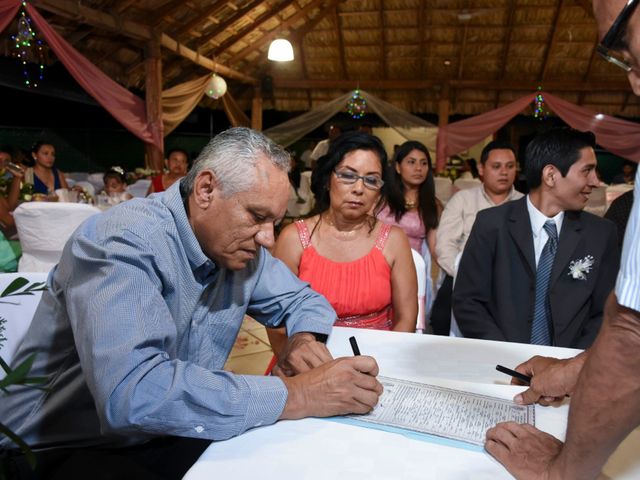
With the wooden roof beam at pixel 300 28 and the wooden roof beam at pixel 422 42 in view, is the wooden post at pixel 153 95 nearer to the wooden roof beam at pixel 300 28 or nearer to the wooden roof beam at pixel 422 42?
the wooden roof beam at pixel 300 28

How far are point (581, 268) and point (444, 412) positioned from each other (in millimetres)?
1098

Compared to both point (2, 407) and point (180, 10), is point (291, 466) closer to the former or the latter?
point (2, 407)

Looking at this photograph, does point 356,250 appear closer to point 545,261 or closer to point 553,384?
point 545,261

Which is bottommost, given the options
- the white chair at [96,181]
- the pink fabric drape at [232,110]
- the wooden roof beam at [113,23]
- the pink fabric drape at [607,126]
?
the white chair at [96,181]

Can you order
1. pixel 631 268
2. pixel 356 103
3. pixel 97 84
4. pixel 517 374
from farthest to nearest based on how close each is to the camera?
pixel 356 103 → pixel 97 84 → pixel 517 374 → pixel 631 268

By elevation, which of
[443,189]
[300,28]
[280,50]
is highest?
[300,28]

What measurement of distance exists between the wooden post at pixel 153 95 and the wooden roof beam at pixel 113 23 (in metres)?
0.20

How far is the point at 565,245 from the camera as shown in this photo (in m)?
1.94

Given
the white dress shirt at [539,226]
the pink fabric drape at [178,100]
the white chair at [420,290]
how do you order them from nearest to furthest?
the white dress shirt at [539,226] → the white chair at [420,290] → the pink fabric drape at [178,100]

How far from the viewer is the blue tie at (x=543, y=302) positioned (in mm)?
1948

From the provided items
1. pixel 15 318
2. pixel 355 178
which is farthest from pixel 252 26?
pixel 15 318

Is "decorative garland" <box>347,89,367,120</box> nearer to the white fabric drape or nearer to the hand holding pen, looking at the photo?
the white fabric drape

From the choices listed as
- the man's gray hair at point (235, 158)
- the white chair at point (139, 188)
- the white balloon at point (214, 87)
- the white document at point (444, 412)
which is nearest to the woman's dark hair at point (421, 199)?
the man's gray hair at point (235, 158)

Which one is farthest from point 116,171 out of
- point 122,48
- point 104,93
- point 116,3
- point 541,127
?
point 541,127
